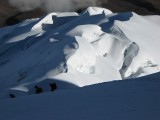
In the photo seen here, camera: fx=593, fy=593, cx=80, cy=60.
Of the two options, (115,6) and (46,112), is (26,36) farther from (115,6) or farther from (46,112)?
(46,112)

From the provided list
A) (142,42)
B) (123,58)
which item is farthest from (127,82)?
(142,42)

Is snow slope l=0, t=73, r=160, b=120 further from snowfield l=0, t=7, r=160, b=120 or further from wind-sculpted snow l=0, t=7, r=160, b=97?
wind-sculpted snow l=0, t=7, r=160, b=97

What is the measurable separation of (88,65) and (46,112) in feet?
84.1

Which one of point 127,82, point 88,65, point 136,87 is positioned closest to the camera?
point 136,87

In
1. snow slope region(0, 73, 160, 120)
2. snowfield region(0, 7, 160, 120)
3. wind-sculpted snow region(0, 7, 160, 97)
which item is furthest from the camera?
wind-sculpted snow region(0, 7, 160, 97)

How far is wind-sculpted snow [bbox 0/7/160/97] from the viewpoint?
31.4m

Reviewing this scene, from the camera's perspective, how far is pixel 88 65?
3394 cm

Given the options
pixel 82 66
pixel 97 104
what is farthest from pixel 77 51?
pixel 97 104

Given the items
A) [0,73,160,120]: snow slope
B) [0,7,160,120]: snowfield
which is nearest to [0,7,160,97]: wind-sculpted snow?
[0,7,160,120]: snowfield

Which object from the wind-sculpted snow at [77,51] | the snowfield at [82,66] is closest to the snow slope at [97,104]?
the snowfield at [82,66]

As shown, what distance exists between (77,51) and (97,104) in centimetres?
2536

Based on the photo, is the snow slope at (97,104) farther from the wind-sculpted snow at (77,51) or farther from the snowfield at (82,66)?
the wind-sculpted snow at (77,51)

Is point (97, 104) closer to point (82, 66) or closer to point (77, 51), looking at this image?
point (82, 66)

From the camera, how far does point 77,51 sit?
33.8 meters
